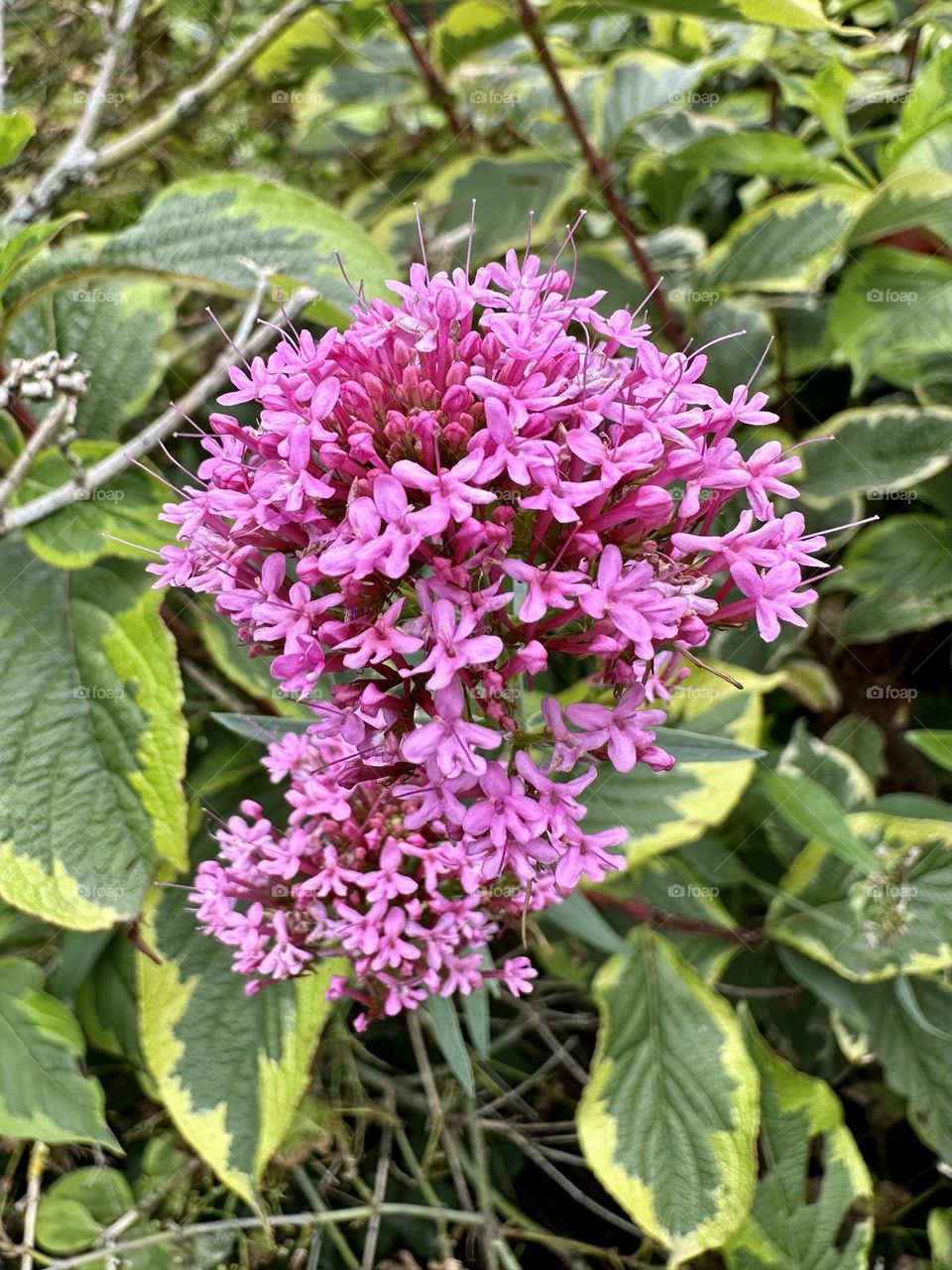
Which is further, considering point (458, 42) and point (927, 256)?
point (458, 42)

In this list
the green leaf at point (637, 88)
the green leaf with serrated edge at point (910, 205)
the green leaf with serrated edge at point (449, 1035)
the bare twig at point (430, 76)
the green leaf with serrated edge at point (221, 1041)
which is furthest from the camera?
the bare twig at point (430, 76)

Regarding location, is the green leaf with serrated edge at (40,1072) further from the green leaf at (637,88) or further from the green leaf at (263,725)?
the green leaf at (637,88)

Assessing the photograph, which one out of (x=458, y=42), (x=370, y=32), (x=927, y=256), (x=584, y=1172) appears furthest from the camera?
(x=370, y=32)

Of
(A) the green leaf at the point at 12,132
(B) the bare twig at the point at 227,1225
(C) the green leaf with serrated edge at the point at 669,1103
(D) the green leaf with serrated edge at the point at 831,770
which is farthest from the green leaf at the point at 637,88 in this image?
(B) the bare twig at the point at 227,1225

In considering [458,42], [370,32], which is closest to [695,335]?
[458,42]

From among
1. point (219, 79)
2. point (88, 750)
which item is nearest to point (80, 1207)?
point (88, 750)

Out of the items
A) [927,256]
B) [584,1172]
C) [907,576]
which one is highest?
[927,256]

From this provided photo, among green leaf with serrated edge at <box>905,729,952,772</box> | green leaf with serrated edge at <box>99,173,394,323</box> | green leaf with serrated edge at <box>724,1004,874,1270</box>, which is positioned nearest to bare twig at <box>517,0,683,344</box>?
green leaf with serrated edge at <box>99,173,394,323</box>

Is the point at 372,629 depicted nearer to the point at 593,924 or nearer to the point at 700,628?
the point at 700,628
